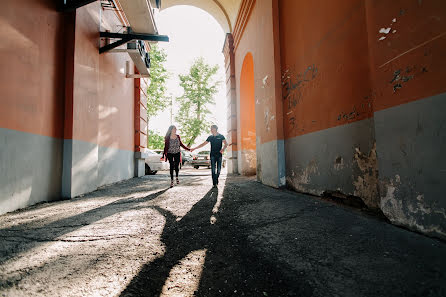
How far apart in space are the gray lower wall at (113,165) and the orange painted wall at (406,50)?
21.5 feet

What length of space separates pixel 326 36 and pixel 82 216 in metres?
4.84

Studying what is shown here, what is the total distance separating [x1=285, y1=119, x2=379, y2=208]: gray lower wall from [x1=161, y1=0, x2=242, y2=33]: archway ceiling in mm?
7845

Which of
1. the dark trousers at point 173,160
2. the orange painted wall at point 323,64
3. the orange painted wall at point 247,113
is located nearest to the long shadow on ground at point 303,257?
the orange painted wall at point 323,64

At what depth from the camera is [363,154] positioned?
303 centimetres

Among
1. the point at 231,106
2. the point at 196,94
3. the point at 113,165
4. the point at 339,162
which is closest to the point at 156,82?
the point at 196,94

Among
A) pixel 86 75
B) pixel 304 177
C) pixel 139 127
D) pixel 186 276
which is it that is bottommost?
pixel 186 276

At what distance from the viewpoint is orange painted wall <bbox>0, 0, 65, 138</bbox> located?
3.15m

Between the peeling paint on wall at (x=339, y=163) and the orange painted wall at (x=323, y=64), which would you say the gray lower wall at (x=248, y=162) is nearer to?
the orange painted wall at (x=323, y=64)

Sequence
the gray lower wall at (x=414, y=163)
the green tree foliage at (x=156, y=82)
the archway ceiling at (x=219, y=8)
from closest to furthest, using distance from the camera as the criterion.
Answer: the gray lower wall at (x=414, y=163), the archway ceiling at (x=219, y=8), the green tree foliage at (x=156, y=82)

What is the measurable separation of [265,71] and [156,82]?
1604 cm

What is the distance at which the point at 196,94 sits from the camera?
26812 mm

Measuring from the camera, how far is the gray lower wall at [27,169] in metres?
3.15

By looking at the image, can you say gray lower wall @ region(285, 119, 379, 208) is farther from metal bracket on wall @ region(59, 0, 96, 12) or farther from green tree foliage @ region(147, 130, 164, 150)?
green tree foliage @ region(147, 130, 164, 150)

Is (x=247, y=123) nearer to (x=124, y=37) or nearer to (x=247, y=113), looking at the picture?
(x=247, y=113)
